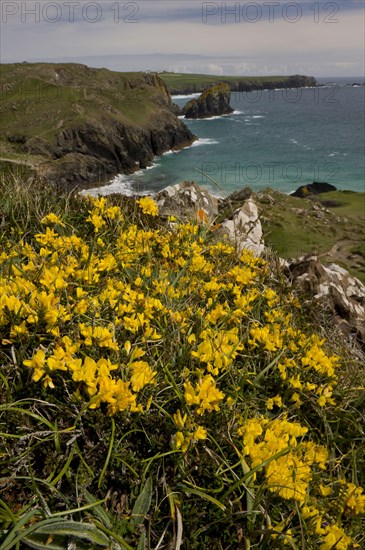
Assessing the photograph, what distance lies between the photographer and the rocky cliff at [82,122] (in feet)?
206

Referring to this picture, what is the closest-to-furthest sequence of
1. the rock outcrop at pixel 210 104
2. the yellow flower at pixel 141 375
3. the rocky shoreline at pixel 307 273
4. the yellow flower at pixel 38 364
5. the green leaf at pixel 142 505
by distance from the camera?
the green leaf at pixel 142 505 → the yellow flower at pixel 38 364 → the yellow flower at pixel 141 375 → the rocky shoreline at pixel 307 273 → the rock outcrop at pixel 210 104

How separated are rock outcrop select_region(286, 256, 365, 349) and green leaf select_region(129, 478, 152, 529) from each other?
3.59 metres

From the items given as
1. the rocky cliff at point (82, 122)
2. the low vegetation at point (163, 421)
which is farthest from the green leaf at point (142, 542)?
the rocky cliff at point (82, 122)

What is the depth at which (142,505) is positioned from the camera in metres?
1.90

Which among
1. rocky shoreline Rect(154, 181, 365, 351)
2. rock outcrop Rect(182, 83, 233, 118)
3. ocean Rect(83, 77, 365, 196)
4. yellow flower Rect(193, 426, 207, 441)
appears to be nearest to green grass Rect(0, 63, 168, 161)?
ocean Rect(83, 77, 365, 196)

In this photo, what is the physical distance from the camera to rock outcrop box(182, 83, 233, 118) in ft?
457

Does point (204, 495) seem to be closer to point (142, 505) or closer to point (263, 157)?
point (142, 505)

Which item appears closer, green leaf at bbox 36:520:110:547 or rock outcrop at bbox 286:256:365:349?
green leaf at bbox 36:520:110:547

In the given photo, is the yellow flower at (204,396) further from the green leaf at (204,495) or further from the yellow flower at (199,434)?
the green leaf at (204,495)

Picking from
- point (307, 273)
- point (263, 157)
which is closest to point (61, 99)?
point (263, 157)

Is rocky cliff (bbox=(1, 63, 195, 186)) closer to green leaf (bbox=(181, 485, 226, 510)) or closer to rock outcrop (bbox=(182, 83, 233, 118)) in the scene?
rock outcrop (bbox=(182, 83, 233, 118))

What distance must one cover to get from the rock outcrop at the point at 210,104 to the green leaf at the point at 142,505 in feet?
485

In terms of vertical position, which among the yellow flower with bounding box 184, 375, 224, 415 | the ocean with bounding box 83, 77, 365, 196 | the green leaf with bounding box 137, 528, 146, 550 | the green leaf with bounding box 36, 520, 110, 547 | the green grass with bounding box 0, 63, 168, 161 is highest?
the green grass with bounding box 0, 63, 168, 161

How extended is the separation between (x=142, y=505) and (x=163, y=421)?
419mm
